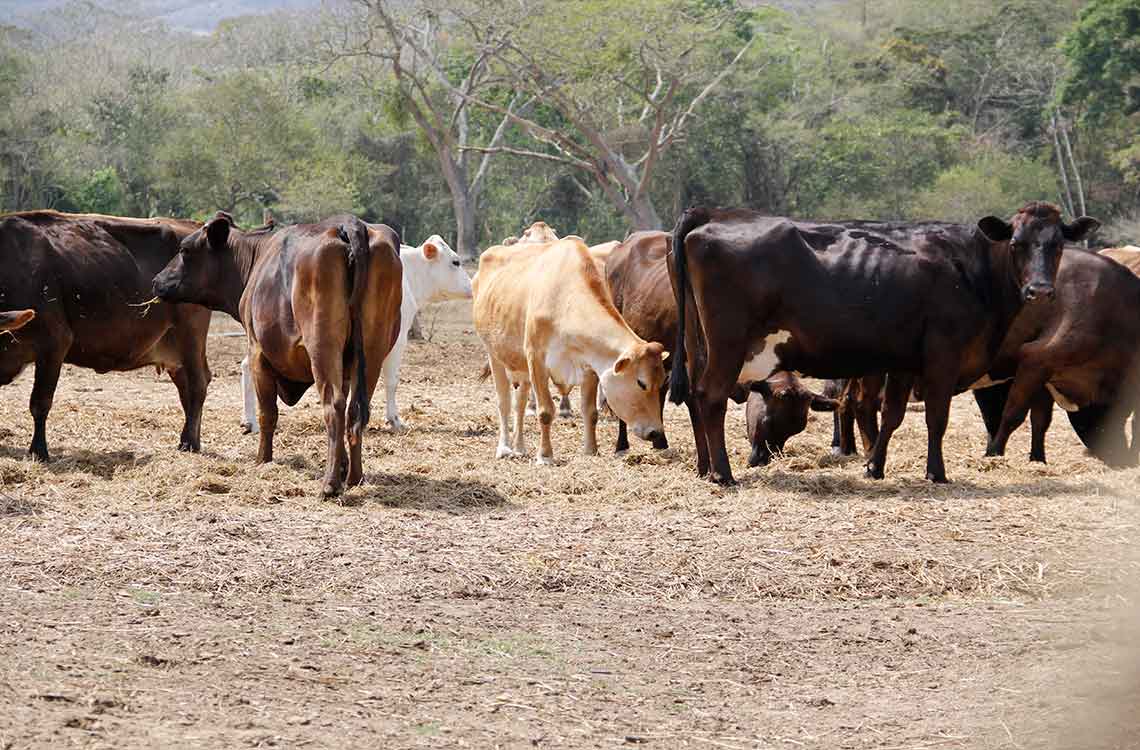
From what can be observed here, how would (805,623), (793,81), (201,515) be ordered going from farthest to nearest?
1. (793,81)
2. (201,515)
3. (805,623)

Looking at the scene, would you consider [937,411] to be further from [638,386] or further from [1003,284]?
[638,386]

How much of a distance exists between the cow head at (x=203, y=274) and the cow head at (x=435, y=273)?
4.59m

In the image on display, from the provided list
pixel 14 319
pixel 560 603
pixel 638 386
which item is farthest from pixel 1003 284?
pixel 14 319

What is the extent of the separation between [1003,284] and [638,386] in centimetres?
256

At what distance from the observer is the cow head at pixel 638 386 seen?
34.8 ft

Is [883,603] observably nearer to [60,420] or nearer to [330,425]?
[330,425]

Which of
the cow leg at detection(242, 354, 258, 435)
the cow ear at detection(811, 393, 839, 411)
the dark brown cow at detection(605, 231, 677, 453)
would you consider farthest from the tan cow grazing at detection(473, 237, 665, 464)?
the cow leg at detection(242, 354, 258, 435)

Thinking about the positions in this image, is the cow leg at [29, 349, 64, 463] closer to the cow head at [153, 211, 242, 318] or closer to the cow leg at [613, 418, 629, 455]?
the cow head at [153, 211, 242, 318]

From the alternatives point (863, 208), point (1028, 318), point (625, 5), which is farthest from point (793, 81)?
point (1028, 318)

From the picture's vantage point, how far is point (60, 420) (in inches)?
497

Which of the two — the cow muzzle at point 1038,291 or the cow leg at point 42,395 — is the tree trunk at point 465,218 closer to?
the cow leg at point 42,395

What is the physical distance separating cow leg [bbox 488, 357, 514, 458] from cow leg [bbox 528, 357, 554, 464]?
466 mm

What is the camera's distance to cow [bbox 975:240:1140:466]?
11.2 m

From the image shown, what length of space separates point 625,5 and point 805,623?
3425cm
